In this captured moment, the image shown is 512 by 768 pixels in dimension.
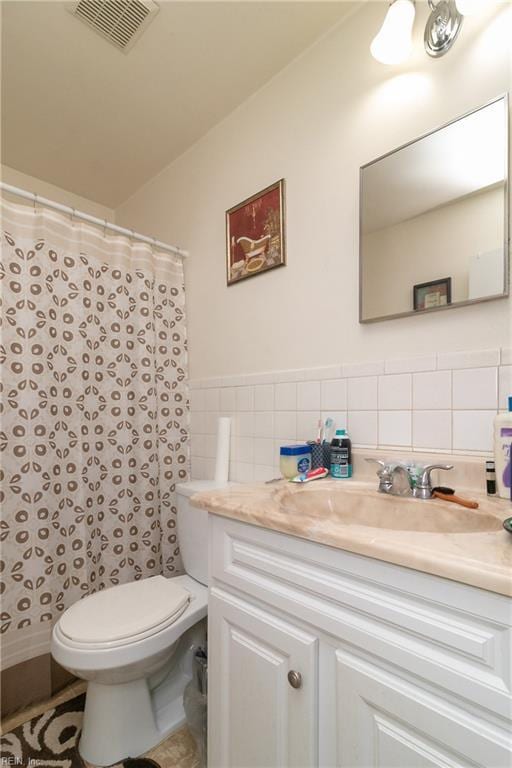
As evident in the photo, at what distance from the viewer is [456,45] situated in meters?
1.03

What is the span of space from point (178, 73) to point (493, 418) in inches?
67.3

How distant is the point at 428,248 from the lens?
1.07m

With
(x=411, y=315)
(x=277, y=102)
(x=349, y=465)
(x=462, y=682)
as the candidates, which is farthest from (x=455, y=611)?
(x=277, y=102)

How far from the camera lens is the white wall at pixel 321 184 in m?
1.02

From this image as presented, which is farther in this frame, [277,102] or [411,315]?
[277,102]

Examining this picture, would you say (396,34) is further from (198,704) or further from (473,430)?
(198,704)

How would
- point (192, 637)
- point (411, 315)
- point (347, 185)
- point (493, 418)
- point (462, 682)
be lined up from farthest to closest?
1. point (192, 637)
2. point (347, 185)
3. point (411, 315)
4. point (493, 418)
5. point (462, 682)

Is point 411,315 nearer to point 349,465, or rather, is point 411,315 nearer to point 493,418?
point 493,418

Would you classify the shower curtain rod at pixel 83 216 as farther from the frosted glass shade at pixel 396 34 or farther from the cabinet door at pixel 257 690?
the cabinet door at pixel 257 690

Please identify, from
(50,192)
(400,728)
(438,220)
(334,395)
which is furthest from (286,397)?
(50,192)

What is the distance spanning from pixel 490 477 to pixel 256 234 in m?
1.22

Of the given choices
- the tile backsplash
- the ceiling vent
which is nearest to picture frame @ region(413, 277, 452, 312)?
the tile backsplash

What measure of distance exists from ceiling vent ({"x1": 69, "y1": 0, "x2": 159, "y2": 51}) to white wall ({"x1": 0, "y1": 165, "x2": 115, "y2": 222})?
1.06 m

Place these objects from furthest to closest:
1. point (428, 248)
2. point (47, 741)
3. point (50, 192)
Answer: point (50, 192) < point (47, 741) < point (428, 248)
